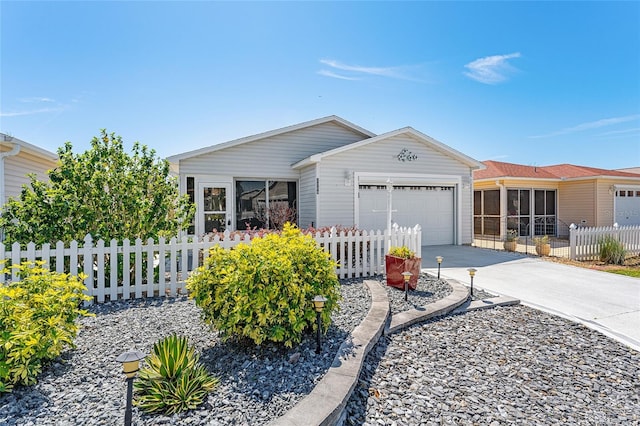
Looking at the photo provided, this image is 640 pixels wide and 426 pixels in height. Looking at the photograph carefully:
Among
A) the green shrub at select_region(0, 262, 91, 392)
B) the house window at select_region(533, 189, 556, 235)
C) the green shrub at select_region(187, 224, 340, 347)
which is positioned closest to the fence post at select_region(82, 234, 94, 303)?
the green shrub at select_region(0, 262, 91, 392)

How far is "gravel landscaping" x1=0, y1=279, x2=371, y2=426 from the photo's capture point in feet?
6.89

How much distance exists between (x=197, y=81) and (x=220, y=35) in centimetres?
171

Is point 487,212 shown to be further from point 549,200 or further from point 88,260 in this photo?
point 88,260

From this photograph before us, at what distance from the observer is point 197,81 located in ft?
32.0

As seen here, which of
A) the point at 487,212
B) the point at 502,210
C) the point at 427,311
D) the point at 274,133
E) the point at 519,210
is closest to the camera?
the point at 427,311

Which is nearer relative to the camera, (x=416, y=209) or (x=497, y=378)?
(x=497, y=378)

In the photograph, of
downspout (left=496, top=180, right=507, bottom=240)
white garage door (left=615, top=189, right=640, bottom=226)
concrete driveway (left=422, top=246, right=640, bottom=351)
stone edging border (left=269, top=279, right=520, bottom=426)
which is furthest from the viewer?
white garage door (left=615, top=189, right=640, bottom=226)

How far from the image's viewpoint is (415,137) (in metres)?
11.3

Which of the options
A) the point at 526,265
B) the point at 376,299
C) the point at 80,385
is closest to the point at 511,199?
the point at 526,265

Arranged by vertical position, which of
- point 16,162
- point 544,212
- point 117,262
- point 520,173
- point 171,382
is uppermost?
point 520,173

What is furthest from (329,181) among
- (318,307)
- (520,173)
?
(520,173)

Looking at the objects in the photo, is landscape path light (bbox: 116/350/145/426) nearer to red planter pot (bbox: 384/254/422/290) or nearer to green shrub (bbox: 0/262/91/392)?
green shrub (bbox: 0/262/91/392)

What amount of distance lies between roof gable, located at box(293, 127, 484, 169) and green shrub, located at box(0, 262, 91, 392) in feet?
25.8

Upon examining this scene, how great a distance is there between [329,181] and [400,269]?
5.41 meters
